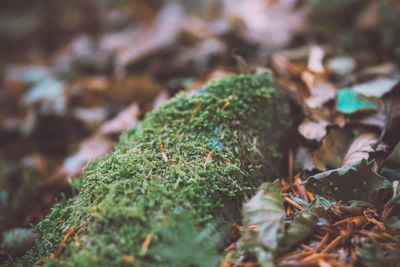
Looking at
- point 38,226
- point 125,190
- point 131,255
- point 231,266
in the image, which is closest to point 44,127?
point 38,226

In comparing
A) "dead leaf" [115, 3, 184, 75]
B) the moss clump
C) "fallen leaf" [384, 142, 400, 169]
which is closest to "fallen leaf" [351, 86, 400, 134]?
"fallen leaf" [384, 142, 400, 169]

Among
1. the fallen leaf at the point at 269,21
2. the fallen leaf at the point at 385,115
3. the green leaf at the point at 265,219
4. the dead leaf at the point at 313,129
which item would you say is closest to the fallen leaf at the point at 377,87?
the fallen leaf at the point at 385,115

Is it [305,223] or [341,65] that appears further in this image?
[341,65]

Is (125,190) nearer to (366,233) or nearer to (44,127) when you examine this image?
(366,233)

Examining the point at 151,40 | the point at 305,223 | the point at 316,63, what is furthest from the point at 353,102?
the point at 151,40

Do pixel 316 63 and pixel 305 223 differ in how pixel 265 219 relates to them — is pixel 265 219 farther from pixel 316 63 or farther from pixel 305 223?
pixel 316 63

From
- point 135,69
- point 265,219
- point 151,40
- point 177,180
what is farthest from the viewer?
point 151,40

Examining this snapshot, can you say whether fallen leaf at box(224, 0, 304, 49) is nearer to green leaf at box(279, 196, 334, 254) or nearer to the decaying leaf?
the decaying leaf
